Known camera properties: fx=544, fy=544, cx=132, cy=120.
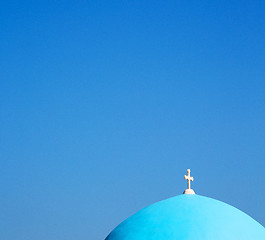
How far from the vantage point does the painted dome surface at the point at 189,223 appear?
847 centimetres

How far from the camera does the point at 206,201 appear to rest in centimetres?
954

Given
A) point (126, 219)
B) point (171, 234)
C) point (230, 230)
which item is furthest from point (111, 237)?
point (230, 230)

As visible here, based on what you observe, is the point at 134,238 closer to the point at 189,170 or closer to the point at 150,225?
the point at 150,225

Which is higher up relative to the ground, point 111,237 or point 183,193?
point 183,193

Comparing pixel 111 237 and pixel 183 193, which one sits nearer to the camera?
pixel 111 237

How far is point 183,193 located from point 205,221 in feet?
4.96

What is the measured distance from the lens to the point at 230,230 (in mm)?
8547

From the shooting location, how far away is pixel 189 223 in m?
8.66

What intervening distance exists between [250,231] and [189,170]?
218cm

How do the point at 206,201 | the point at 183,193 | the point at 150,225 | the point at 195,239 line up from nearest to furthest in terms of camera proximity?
the point at 195,239
the point at 150,225
the point at 206,201
the point at 183,193

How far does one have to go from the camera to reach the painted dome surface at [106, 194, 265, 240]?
333 inches

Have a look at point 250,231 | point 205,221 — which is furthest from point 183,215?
point 250,231

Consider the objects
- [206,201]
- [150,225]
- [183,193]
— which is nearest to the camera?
[150,225]

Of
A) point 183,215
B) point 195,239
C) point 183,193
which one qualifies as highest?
point 183,193
